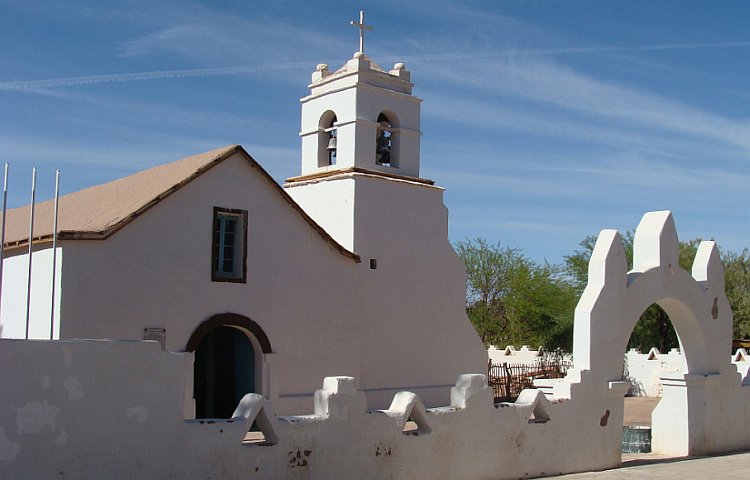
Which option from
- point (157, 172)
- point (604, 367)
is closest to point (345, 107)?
point (157, 172)

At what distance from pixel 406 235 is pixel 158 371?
11413 mm

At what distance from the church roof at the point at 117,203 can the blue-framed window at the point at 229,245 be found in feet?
3.01

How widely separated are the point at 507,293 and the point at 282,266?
27.5 metres

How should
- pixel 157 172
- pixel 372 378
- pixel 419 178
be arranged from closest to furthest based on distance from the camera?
pixel 157 172 < pixel 372 378 < pixel 419 178

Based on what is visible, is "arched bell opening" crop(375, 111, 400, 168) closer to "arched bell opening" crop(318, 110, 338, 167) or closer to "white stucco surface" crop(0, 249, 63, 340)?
"arched bell opening" crop(318, 110, 338, 167)

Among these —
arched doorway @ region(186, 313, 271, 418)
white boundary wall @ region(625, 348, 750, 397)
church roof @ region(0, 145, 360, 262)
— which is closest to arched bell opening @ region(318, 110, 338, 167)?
church roof @ region(0, 145, 360, 262)

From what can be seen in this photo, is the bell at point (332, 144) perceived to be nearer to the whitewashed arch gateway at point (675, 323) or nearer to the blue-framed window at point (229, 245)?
the blue-framed window at point (229, 245)

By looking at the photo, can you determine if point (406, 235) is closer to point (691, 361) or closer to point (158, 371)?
point (691, 361)

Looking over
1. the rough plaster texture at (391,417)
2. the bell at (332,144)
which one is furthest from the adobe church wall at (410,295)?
the rough plaster texture at (391,417)

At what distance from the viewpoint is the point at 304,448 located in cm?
751

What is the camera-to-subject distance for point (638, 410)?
2238 centimetres

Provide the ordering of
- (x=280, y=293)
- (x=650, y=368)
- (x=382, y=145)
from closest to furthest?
(x=280, y=293) < (x=382, y=145) < (x=650, y=368)

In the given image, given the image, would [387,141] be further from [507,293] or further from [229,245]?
[507,293]

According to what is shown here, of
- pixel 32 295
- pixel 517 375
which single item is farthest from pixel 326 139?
pixel 517 375
